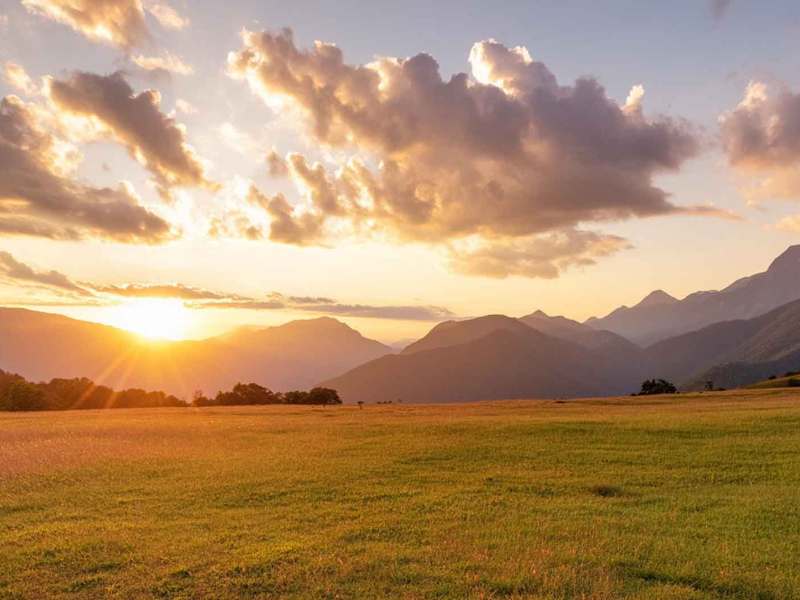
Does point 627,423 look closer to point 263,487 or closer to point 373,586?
point 263,487

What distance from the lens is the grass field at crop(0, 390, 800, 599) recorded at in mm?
13500

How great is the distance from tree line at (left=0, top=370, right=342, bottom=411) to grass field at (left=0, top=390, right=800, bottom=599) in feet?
304

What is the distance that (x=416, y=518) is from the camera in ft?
61.8

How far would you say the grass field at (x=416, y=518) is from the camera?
44.3 ft

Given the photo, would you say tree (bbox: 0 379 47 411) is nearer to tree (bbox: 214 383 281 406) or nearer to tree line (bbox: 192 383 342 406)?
tree line (bbox: 192 383 342 406)

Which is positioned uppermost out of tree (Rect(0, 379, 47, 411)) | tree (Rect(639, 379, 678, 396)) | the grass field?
tree (Rect(0, 379, 47, 411))

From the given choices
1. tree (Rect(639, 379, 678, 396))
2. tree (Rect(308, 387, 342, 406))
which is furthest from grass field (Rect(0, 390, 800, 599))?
tree (Rect(639, 379, 678, 396))

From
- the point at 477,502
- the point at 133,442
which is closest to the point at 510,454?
the point at 477,502

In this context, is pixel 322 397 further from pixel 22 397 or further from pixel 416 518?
pixel 416 518

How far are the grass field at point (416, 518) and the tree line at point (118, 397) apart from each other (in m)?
92.8

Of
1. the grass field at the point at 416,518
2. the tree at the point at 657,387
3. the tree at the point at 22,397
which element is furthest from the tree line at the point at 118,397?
the grass field at the point at 416,518

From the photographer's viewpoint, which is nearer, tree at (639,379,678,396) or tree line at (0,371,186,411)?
tree line at (0,371,186,411)

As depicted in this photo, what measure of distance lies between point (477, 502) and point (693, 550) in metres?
7.64

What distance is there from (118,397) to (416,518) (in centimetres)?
13478
